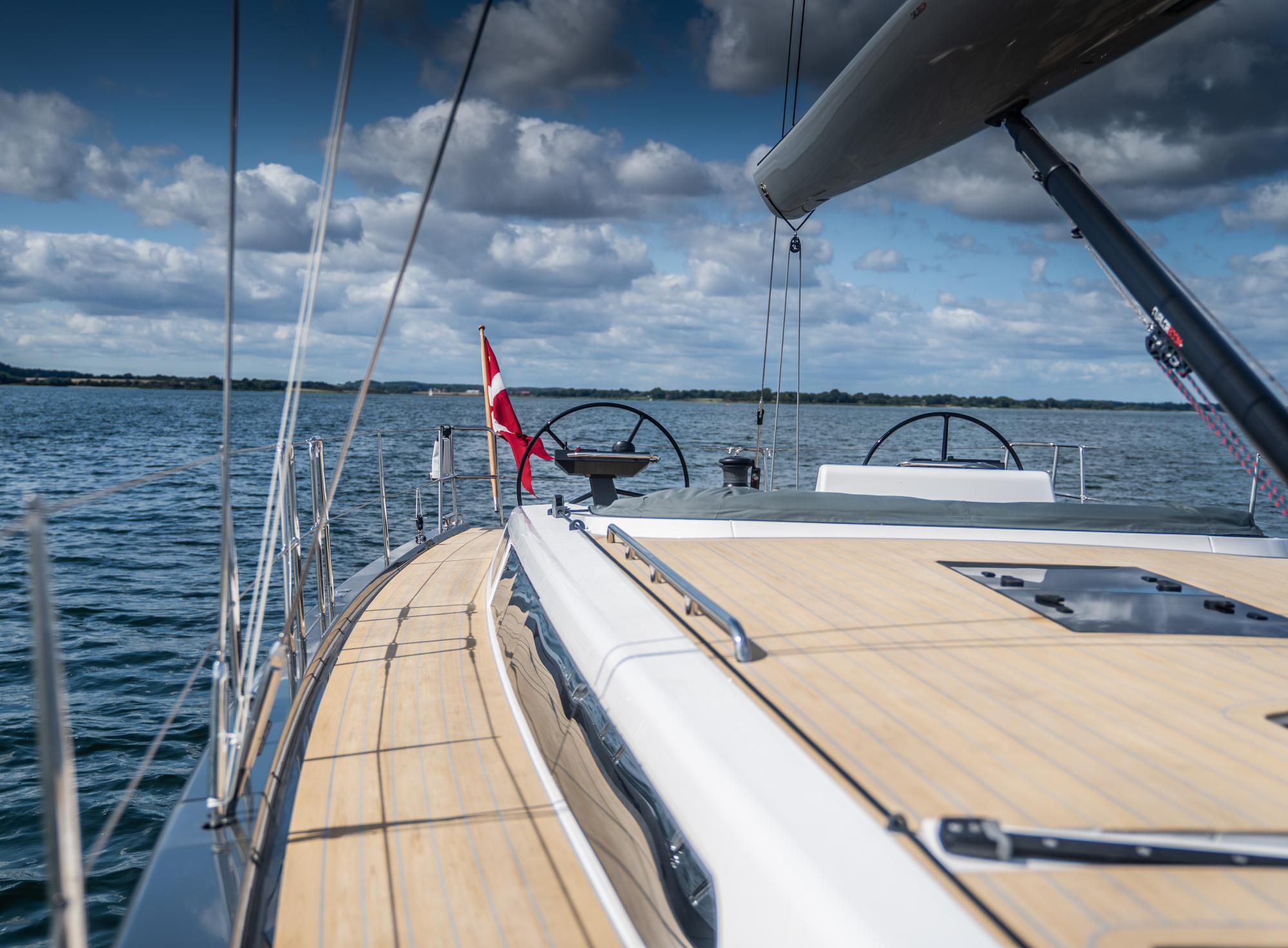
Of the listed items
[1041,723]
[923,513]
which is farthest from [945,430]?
[1041,723]

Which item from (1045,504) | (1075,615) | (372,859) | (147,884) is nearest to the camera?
(147,884)

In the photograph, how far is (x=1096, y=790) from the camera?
3.35 ft

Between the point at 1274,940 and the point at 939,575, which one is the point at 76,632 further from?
the point at 1274,940

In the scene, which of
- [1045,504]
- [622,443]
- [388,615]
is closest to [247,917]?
[388,615]

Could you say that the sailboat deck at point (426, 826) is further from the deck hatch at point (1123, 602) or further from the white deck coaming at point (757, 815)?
the deck hatch at point (1123, 602)

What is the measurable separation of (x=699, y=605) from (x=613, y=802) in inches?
18.2

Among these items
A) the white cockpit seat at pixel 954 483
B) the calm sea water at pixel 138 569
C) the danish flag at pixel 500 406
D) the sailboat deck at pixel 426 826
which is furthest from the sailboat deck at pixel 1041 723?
the danish flag at pixel 500 406

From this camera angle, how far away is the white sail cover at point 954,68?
230 centimetres

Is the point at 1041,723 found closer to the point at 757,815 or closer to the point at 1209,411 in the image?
the point at 757,815

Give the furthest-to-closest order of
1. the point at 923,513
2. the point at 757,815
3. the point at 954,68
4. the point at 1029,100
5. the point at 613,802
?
the point at 923,513 < the point at 1029,100 < the point at 954,68 < the point at 613,802 < the point at 757,815

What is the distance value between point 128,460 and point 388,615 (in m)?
15.4

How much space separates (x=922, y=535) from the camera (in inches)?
A: 112

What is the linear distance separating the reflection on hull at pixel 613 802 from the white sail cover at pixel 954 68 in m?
2.04

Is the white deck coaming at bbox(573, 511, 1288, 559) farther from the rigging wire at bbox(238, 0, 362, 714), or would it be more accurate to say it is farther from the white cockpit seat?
the rigging wire at bbox(238, 0, 362, 714)
